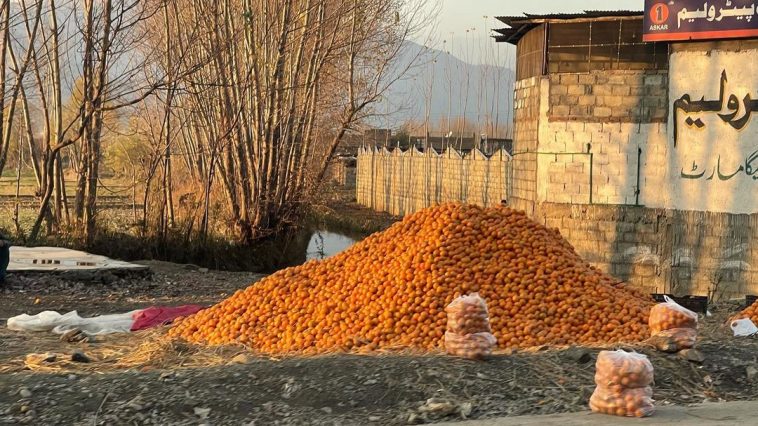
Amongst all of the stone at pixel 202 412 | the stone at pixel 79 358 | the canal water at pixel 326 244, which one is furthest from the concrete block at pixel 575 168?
the stone at pixel 202 412

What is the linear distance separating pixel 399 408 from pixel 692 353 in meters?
2.28

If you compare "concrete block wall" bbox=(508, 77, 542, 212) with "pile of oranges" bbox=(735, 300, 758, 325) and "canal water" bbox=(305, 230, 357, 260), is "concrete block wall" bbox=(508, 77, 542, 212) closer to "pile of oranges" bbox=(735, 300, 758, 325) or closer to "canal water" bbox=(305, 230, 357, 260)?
"canal water" bbox=(305, 230, 357, 260)

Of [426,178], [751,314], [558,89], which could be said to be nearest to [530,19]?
[558,89]

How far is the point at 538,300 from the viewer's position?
304 inches

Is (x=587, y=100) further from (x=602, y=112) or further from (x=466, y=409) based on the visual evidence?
(x=466, y=409)

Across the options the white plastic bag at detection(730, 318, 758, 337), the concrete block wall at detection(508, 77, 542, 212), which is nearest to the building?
the concrete block wall at detection(508, 77, 542, 212)

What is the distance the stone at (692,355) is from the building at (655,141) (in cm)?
754

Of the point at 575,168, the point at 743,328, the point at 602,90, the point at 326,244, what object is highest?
the point at 602,90

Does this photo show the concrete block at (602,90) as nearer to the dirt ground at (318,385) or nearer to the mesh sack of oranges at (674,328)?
the dirt ground at (318,385)

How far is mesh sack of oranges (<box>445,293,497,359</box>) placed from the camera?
6.39 metres

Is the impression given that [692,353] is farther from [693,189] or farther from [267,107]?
[267,107]

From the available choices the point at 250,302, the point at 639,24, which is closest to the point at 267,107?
the point at 639,24

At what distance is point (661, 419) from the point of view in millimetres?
5473

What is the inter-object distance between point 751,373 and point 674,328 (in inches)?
22.6
